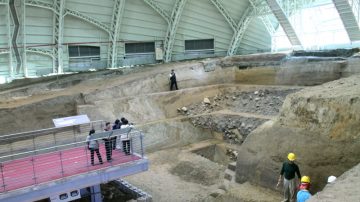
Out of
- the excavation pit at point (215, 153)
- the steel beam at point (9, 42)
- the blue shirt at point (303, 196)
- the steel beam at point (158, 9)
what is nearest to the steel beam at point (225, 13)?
the steel beam at point (158, 9)

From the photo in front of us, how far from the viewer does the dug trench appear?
935cm

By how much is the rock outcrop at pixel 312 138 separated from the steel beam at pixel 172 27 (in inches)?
716

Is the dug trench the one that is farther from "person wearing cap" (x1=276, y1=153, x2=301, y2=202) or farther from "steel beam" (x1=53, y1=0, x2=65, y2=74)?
A: "steel beam" (x1=53, y1=0, x2=65, y2=74)

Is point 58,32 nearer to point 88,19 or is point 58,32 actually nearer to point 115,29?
point 88,19

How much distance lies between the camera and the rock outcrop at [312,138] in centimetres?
827

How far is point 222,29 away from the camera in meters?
30.5

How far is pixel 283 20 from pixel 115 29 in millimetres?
12132

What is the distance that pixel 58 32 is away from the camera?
23.9 m

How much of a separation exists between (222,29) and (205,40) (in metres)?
1.77

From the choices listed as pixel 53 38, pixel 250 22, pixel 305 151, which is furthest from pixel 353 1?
pixel 53 38

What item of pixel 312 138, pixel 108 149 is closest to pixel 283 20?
pixel 312 138

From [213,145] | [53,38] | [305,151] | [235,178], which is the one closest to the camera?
[305,151]

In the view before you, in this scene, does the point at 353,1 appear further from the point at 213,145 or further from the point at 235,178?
the point at 235,178

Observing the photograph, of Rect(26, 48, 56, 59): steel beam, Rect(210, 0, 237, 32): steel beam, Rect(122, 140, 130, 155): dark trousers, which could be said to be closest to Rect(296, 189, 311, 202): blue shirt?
Rect(122, 140, 130, 155): dark trousers
